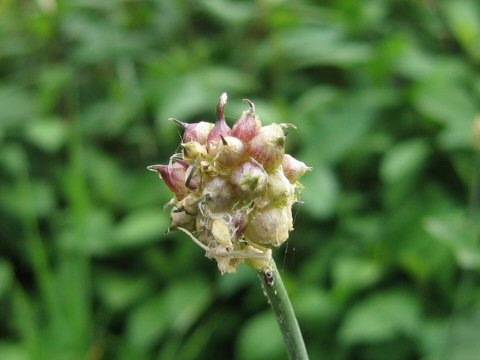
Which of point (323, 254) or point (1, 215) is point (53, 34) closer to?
point (1, 215)

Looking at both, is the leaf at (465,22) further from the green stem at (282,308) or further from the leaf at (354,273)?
the green stem at (282,308)

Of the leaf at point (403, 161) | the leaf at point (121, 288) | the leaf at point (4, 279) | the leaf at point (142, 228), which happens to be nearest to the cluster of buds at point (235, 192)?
the leaf at point (403, 161)

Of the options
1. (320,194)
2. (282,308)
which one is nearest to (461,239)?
(320,194)

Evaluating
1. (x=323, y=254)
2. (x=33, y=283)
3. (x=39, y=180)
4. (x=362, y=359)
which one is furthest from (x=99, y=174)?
(x=362, y=359)

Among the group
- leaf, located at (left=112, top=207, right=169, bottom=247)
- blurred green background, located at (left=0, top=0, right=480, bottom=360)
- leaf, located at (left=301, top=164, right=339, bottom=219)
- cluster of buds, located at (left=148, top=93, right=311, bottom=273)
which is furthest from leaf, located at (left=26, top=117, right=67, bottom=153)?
cluster of buds, located at (left=148, top=93, right=311, bottom=273)

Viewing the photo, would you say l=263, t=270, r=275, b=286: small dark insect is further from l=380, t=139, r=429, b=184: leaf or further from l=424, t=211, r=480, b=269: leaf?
l=380, t=139, r=429, b=184: leaf

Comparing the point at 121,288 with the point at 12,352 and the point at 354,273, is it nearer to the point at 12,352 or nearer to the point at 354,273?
the point at 12,352
